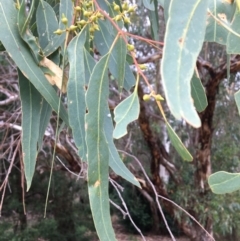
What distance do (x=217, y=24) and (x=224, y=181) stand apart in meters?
0.30

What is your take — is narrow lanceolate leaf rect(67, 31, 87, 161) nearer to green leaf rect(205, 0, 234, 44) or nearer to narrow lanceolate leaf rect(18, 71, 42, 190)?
narrow lanceolate leaf rect(18, 71, 42, 190)

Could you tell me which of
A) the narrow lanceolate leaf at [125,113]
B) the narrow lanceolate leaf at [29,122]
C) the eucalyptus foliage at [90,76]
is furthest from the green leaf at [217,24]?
the narrow lanceolate leaf at [29,122]

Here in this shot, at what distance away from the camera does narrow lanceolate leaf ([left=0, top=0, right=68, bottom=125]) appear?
0.75 metres

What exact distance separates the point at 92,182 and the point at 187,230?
4041 mm

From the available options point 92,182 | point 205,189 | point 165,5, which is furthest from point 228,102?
point 92,182

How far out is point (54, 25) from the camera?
92 centimetres

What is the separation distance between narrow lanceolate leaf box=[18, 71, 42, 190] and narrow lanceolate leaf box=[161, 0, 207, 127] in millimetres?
403

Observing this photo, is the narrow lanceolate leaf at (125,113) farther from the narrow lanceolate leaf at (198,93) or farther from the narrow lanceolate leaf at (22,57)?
the narrow lanceolate leaf at (198,93)

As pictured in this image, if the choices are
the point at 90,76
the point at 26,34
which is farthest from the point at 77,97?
the point at 26,34

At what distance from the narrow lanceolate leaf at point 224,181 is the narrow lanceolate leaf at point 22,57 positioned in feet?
1.04

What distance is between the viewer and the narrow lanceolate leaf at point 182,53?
0.41m

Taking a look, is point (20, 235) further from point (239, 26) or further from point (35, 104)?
point (239, 26)

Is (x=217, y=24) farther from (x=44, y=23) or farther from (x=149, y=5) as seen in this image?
(x=149, y=5)

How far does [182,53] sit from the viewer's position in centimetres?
47
